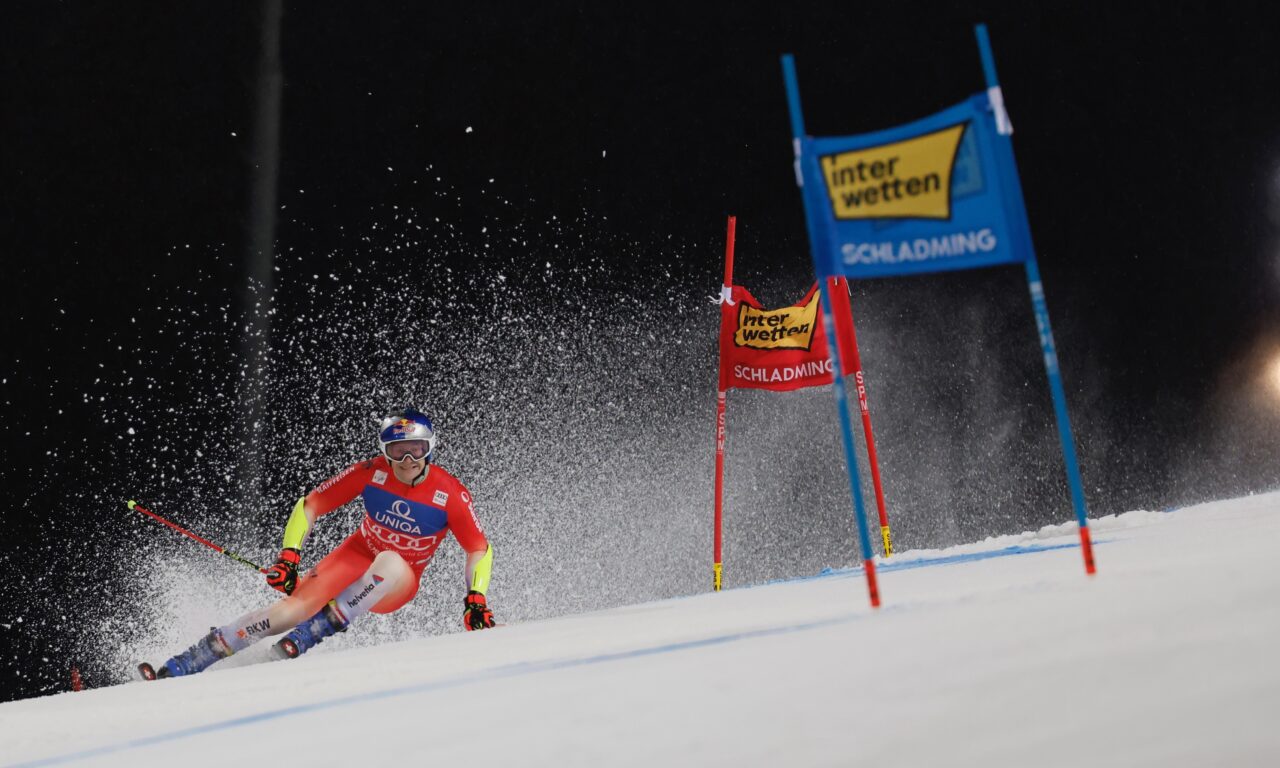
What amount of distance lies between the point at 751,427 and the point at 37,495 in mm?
6849

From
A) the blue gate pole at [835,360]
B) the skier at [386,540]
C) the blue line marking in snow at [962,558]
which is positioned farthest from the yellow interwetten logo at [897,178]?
the skier at [386,540]

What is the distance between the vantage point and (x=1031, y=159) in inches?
505

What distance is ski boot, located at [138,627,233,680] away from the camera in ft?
18.8

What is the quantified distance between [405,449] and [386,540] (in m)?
0.47

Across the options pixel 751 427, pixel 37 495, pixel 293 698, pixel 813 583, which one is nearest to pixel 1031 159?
pixel 751 427

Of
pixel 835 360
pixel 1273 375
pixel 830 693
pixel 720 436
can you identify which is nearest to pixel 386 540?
pixel 720 436

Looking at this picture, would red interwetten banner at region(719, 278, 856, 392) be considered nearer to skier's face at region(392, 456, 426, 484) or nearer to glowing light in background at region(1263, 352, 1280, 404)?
skier's face at region(392, 456, 426, 484)

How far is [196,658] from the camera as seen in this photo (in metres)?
5.81

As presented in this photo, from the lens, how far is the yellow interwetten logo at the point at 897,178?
349cm

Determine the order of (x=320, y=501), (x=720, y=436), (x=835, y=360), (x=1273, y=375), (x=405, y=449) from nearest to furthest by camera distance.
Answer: (x=835, y=360), (x=405, y=449), (x=320, y=501), (x=720, y=436), (x=1273, y=375)

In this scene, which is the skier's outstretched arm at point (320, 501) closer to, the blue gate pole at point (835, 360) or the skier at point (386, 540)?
the skier at point (386, 540)

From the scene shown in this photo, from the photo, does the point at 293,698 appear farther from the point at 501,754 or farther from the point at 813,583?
the point at 813,583

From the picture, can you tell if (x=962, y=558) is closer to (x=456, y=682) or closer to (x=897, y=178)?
(x=897, y=178)

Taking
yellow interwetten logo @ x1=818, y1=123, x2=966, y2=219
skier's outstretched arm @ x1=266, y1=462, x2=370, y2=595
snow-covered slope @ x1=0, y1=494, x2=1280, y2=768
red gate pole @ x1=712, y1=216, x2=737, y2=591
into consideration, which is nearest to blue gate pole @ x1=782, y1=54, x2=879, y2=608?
yellow interwetten logo @ x1=818, y1=123, x2=966, y2=219
